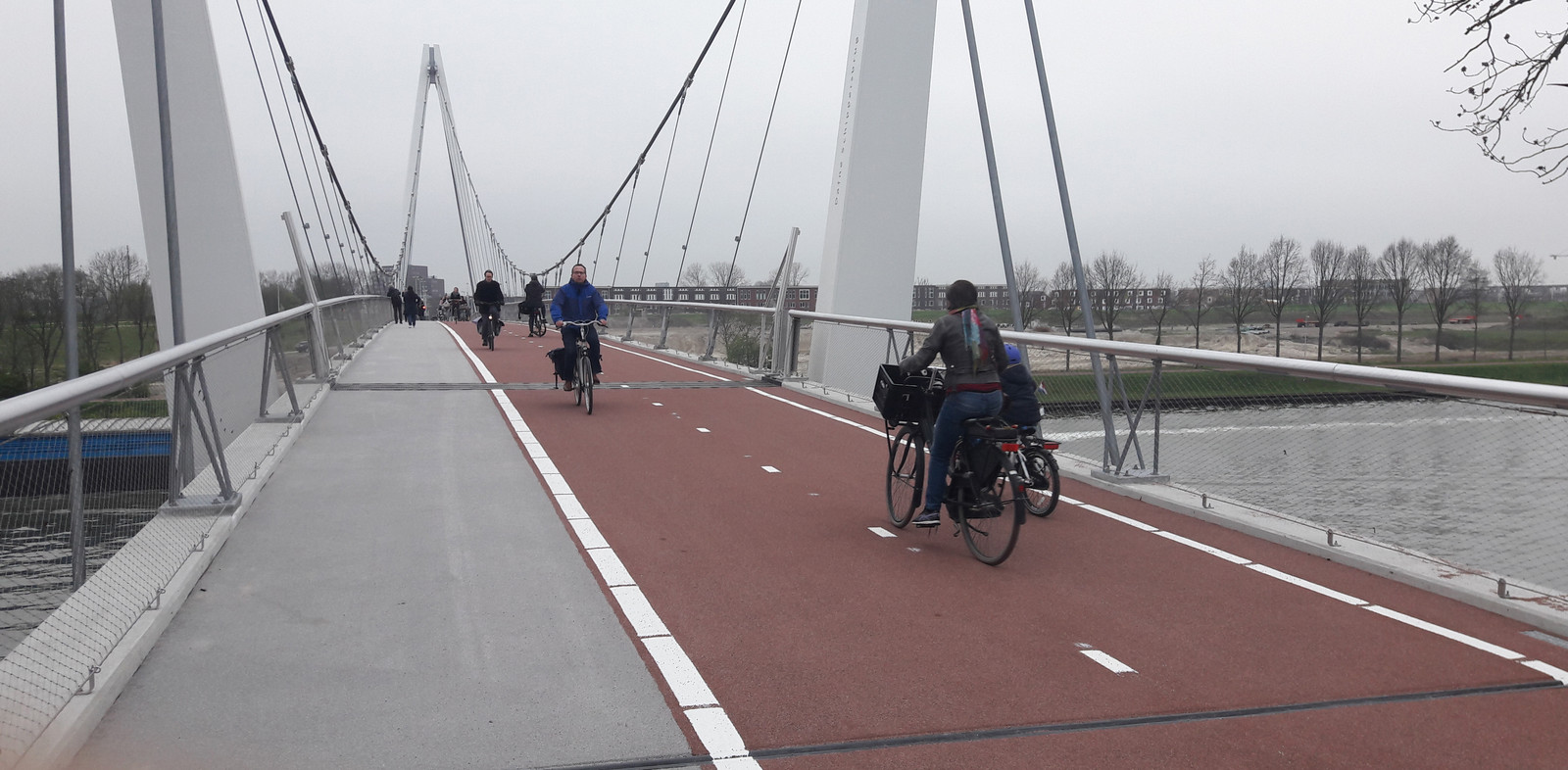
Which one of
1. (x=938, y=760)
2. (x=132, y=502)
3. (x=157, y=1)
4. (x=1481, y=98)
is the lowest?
(x=938, y=760)

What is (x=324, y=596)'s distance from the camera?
5586 millimetres

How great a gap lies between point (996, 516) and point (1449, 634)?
223cm

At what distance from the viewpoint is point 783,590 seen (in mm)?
5863

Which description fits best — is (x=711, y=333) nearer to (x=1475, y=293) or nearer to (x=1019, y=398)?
(x=1019, y=398)

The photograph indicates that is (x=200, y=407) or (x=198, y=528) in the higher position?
(x=200, y=407)

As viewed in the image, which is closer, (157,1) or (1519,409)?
(1519,409)

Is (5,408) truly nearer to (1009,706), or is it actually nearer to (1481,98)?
(1009,706)

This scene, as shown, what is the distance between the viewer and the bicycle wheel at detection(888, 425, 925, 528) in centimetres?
723

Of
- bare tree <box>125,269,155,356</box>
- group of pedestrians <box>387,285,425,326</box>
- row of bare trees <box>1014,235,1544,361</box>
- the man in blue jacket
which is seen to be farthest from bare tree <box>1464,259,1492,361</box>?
group of pedestrians <box>387,285,425,326</box>

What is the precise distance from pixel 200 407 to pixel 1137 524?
5.83 m

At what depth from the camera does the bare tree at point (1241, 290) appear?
30347 mm

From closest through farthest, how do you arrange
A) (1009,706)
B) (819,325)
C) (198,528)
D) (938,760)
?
1. (938,760)
2. (1009,706)
3. (198,528)
4. (819,325)

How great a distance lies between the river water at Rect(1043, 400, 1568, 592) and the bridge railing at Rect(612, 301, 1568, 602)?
11 mm

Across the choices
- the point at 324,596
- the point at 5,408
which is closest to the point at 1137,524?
the point at 324,596
